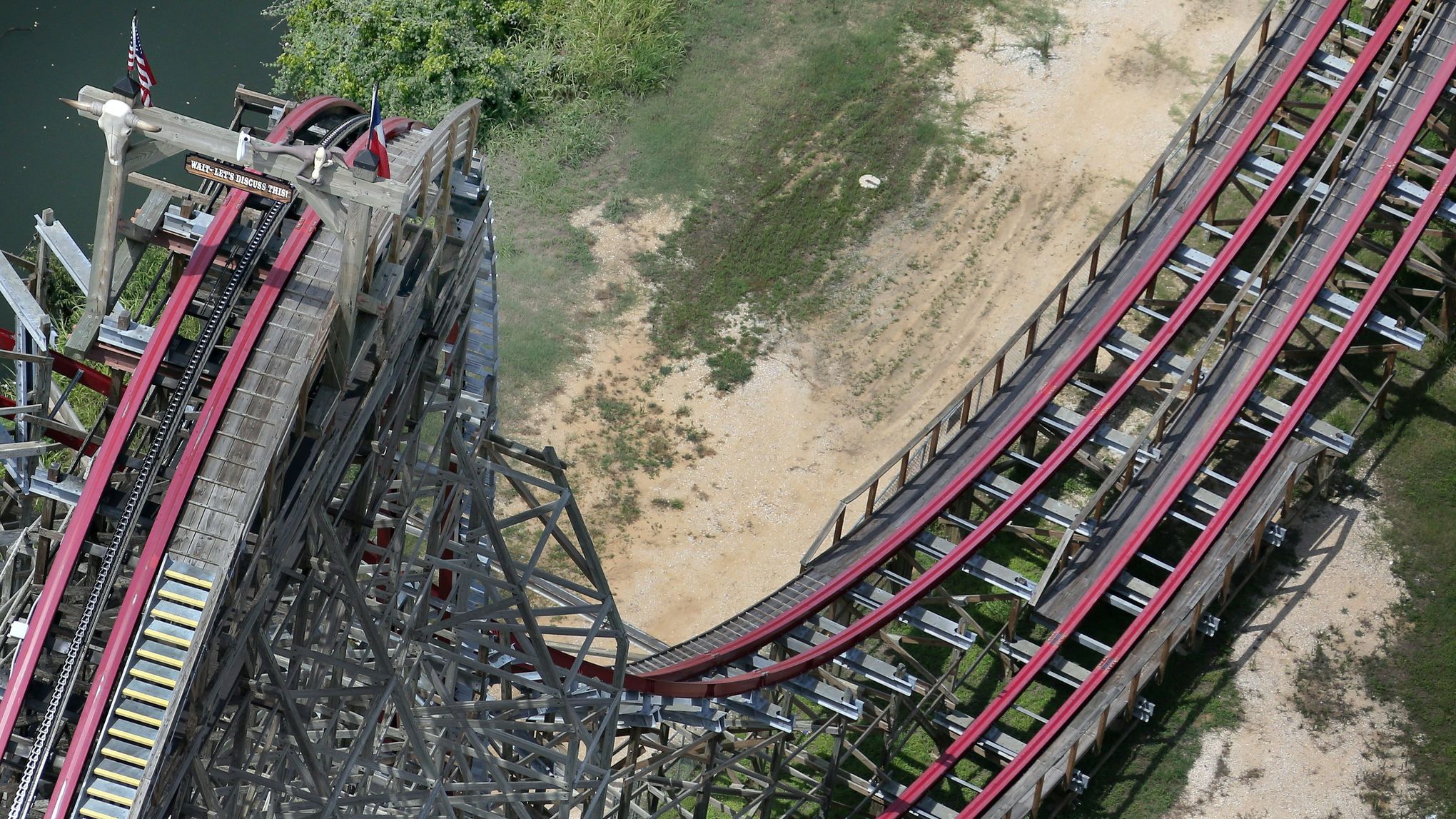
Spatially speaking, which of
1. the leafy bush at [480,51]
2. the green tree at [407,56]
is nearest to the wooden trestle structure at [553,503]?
the green tree at [407,56]

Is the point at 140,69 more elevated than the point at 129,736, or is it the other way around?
the point at 140,69

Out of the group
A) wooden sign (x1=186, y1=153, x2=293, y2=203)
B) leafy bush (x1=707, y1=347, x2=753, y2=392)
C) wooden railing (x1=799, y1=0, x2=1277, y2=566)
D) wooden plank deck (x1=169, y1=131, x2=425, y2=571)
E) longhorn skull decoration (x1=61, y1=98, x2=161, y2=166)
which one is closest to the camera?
longhorn skull decoration (x1=61, y1=98, x2=161, y2=166)

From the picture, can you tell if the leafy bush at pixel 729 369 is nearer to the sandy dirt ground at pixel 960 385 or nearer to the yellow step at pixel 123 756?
the sandy dirt ground at pixel 960 385

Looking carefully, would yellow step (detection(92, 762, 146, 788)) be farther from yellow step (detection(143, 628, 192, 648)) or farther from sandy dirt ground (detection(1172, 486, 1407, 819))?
sandy dirt ground (detection(1172, 486, 1407, 819))

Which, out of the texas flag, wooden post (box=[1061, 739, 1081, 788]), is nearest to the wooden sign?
the texas flag

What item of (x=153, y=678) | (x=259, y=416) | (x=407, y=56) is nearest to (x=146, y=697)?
(x=153, y=678)

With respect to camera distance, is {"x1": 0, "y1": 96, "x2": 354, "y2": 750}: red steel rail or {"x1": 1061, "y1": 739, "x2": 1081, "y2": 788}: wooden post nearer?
{"x1": 0, "y1": 96, "x2": 354, "y2": 750}: red steel rail

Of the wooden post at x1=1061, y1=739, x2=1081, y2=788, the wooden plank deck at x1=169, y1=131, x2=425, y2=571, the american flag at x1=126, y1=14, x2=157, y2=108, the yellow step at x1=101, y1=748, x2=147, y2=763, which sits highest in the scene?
the american flag at x1=126, y1=14, x2=157, y2=108

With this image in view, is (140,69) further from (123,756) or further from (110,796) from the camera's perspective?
(110,796)
